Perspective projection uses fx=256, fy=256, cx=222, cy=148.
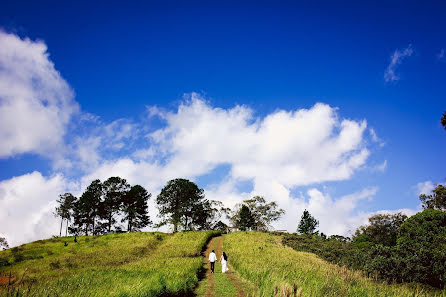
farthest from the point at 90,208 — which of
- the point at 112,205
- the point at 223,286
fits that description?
the point at 223,286

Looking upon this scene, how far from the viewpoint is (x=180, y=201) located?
65688 millimetres

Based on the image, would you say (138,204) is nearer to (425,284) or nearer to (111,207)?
(111,207)

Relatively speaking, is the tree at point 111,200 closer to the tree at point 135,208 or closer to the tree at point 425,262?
the tree at point 135,208

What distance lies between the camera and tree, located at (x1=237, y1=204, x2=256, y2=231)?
254ft

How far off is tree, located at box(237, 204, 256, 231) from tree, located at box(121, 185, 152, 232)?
26696 millimetres

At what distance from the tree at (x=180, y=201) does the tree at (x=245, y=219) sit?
1635 cm

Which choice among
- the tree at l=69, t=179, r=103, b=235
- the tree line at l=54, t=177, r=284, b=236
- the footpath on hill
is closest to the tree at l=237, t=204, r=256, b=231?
the tree line at l=54, t=177, r=284, b=236

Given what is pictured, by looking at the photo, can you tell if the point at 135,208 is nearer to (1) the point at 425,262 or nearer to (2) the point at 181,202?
(2) the point at 181,202

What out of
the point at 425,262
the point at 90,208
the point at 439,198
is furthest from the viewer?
the point at 90,208

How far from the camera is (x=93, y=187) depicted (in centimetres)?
6938

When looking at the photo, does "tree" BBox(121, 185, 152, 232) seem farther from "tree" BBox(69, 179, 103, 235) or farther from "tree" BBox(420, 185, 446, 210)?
"tree" BBox(420, 185, 446, 210)

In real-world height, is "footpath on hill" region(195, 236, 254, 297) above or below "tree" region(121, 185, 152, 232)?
below

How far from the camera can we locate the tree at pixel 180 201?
6450 cm

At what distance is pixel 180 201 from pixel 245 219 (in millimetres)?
23042
